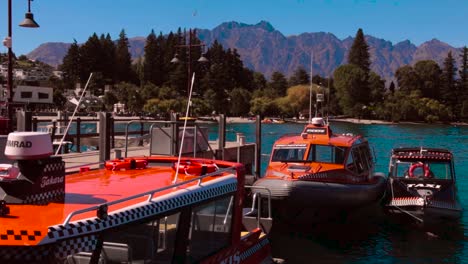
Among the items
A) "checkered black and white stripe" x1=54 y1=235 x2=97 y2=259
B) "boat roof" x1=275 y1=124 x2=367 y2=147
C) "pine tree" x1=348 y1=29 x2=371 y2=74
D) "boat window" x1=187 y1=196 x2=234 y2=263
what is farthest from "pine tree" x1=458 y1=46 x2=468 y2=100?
"checkered black and white stripe" x1=54 y1=235 x2=97 y2=259

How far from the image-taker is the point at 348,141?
65.3 ft

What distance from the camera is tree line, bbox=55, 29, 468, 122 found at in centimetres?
15225

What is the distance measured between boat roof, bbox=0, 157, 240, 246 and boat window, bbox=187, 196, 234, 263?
0.20 metres

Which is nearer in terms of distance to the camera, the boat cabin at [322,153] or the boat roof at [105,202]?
the boat roof at [105,202]

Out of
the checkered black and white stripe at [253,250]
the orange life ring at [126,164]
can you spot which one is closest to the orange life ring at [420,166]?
the checkered black and white stripe at [253,250]

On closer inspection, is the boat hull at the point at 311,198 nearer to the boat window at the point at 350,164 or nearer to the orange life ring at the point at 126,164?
the boat window at the point at 350,164

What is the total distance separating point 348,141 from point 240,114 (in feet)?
477

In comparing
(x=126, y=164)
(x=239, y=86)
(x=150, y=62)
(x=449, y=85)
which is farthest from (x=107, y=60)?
(x=126, y=164)

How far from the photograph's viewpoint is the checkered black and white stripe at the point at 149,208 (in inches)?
198

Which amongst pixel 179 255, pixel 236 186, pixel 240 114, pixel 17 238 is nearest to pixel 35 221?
pixel 17 238

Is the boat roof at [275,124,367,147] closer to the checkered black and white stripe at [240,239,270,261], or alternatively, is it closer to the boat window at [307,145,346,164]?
the boat window at [307,145,346,164]

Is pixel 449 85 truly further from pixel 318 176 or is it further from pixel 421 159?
pixel 318 176

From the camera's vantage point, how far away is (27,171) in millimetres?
5703

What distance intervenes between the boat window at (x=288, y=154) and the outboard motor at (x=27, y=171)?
47.2ft
